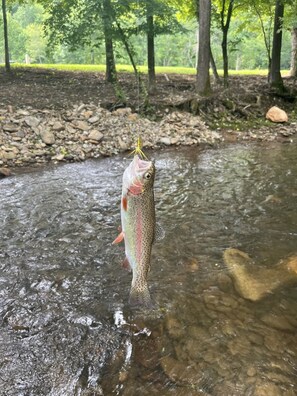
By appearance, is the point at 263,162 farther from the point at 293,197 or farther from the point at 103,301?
the point at 103,301

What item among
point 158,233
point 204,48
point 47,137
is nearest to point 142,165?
point 158,233

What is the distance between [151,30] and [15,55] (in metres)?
59.2

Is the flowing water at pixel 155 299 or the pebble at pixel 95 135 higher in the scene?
the pebble at pixel 95 135

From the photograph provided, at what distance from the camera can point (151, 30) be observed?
15.7 m

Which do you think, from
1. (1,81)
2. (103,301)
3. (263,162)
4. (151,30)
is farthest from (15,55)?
(103,301)

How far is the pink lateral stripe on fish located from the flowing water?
2.32 ft

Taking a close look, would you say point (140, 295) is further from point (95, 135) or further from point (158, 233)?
point (95, 135)

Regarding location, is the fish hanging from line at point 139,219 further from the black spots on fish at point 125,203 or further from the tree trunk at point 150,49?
the tree trunk at point 150,49

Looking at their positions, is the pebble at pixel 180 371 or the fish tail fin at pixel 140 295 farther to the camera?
the fish tail fin at pixel 140 295

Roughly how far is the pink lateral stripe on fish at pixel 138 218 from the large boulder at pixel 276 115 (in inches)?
556

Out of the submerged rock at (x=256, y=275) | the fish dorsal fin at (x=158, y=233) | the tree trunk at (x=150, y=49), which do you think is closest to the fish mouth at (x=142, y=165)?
the fish dorsal fin at (x=158, y=233)

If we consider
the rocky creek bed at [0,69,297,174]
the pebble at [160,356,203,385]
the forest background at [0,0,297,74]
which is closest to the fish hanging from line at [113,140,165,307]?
the pebble at [160,356,203,385]

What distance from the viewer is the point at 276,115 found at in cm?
1623

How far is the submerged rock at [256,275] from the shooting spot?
4879 millimetres
